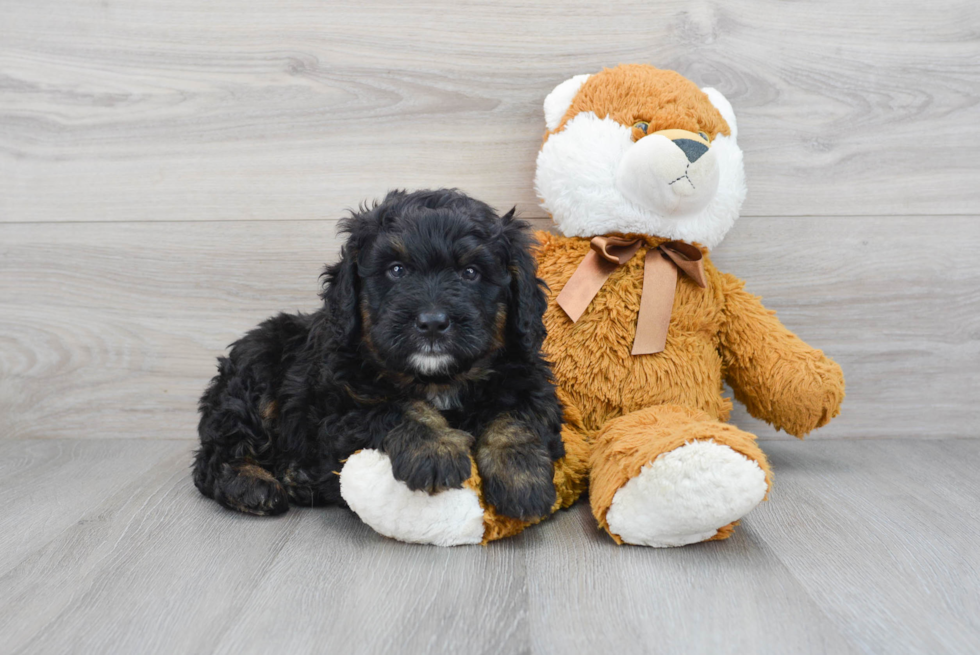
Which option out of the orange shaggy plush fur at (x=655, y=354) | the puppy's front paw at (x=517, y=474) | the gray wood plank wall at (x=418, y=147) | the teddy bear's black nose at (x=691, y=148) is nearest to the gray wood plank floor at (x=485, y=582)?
the puppy's front paw at (x=517, y=474)

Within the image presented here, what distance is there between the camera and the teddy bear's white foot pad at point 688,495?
1.50 metres

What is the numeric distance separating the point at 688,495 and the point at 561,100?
1.22 metres

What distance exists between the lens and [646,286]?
6.46 feet

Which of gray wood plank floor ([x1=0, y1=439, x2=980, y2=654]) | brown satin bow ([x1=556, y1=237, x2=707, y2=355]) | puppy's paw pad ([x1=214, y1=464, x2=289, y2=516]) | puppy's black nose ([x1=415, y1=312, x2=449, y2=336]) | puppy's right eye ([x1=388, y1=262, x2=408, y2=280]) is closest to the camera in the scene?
gray wood plank floor ([x1=0, y1=439, x2=980, y2=654])

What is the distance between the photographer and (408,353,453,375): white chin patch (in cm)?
154

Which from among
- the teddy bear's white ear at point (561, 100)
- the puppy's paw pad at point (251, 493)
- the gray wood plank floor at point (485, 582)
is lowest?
the puppy's paw pad at point (251, 493)

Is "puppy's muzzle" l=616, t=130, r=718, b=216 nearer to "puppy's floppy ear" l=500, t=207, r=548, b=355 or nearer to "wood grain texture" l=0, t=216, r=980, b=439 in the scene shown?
"puppy's floppy ear" l=500, t=207, r=548, b=355

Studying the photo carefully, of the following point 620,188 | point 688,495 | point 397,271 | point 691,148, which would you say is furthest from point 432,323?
point 691,148

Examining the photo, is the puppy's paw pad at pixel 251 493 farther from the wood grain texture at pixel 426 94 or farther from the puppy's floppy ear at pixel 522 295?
the wood grain texture at pixel 426 94

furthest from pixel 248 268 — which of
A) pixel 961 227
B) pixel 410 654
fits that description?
pixel 961 227

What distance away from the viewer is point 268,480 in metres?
1.86

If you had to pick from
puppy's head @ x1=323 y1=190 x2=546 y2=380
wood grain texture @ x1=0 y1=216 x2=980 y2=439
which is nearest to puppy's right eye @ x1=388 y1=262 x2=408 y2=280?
puppy's head @ x1=323 y1=190 x2=546 y2=380

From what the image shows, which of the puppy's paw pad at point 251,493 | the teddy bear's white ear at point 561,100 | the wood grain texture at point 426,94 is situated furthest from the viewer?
the wood grain texture at point 426,94

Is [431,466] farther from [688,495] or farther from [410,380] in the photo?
[688,495]
